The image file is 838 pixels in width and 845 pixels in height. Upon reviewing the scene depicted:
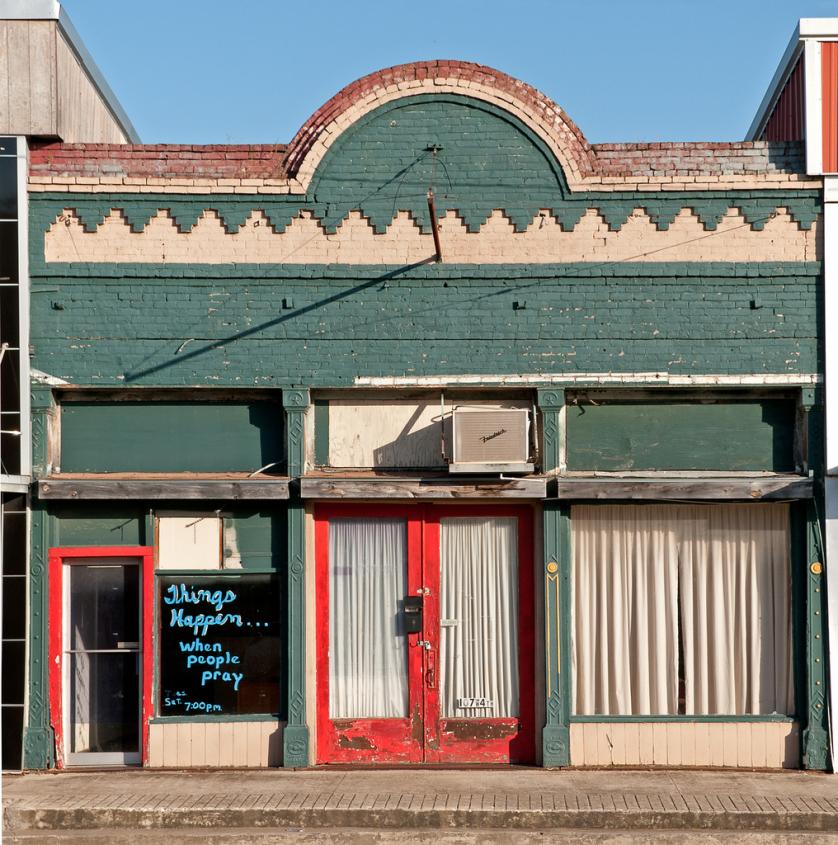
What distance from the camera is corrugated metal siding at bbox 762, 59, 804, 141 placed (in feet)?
37.8

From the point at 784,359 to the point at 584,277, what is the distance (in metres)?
2.10

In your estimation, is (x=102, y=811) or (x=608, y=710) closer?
(x=102, y=811)

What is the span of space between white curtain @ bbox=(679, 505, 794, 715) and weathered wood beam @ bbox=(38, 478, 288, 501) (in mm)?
4154

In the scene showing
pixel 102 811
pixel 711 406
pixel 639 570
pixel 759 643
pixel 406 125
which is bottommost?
pixel 102 811

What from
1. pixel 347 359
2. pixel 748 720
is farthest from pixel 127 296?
pixel 748 720

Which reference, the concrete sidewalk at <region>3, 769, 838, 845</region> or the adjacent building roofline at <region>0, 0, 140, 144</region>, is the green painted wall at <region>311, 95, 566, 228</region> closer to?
the adjacent building roofline at <region>0, 0, 140, 144</region>

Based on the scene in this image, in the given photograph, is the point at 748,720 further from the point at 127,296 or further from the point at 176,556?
the point at 127,296

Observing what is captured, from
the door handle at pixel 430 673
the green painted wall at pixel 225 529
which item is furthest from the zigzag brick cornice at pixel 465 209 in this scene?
the door handle at pixel 430 673

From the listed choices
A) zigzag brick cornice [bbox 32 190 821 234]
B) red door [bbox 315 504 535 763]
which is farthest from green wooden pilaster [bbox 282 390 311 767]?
zigzag brick cornice [bbox 32 190 821 234]

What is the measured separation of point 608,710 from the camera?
37.1 ft

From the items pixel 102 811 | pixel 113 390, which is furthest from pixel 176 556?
pixel 102 811

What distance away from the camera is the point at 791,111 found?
11.9 metres

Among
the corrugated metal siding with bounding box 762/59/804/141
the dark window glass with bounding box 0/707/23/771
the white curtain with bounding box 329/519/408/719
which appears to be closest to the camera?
the dark window glass with bounding box 0/707/23/771

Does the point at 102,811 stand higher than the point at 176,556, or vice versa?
the point at 176,556
